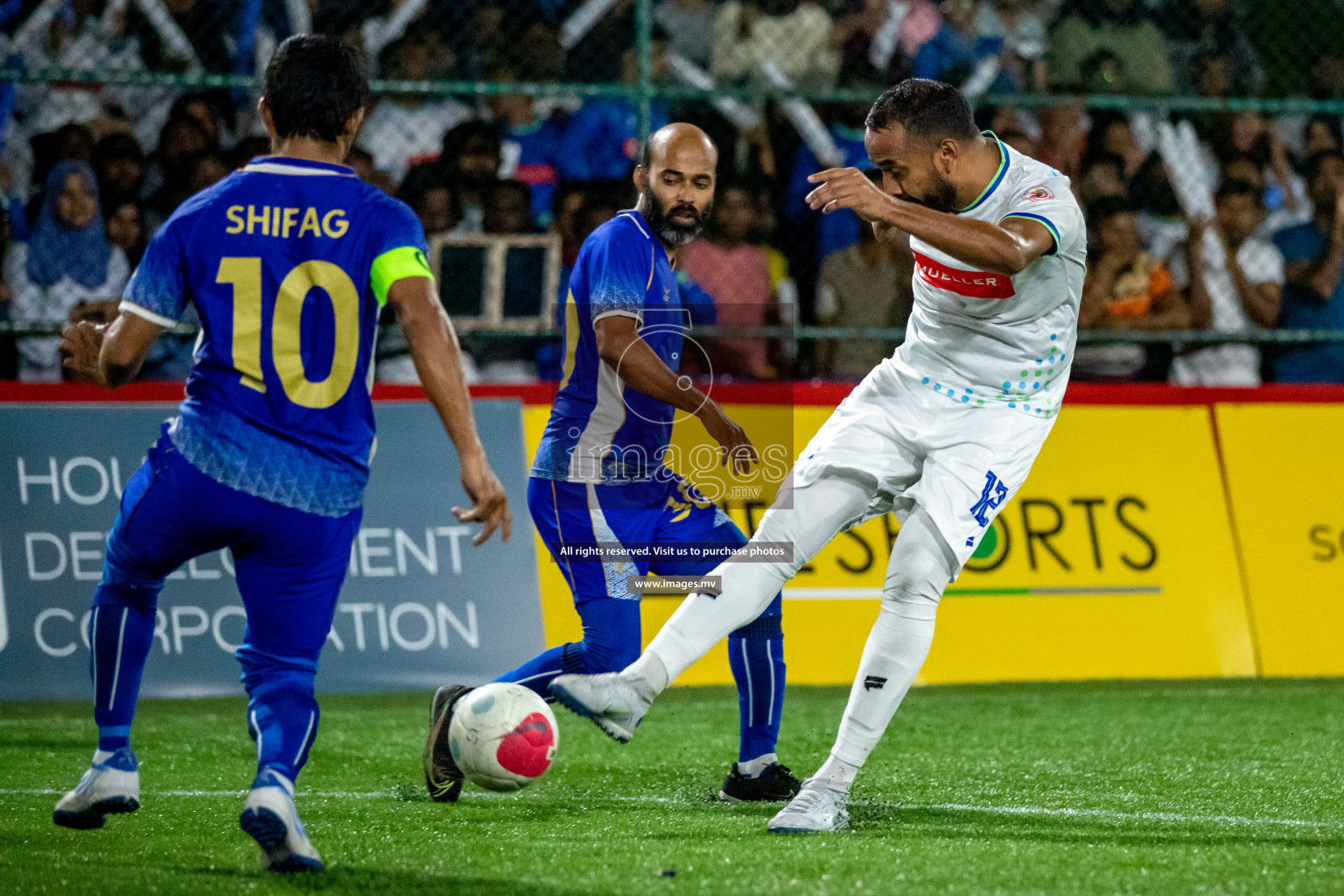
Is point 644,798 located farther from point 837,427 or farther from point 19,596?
point 19,596

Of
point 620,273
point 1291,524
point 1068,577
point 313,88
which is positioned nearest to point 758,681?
point 620,273

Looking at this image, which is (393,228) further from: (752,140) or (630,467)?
(752,140)

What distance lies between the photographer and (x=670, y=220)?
4891mm

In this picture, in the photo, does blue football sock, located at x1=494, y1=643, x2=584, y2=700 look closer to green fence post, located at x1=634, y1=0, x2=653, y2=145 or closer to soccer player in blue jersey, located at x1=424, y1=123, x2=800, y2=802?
soccer player in blue jersey, located at x1=424, y1=123, x2=800, y2=802

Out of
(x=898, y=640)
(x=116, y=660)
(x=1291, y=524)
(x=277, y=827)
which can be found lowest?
(x=1291, y=524)

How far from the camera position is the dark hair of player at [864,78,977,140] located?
177 inches

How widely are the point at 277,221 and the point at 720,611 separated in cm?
160

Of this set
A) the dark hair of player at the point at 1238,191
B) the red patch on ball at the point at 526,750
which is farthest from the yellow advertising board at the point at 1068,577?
the red patch on ball at the point at 526,750

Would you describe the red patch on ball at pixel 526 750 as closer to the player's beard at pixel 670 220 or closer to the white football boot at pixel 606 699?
the white football boot at pixel 606 699

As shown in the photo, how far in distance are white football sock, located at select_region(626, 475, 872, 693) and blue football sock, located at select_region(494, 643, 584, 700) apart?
2.14ft

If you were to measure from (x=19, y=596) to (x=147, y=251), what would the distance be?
12.7 feet

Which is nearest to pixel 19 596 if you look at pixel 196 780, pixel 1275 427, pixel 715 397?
pixel 196 780

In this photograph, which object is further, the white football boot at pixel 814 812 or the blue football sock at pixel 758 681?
the blue football sock at pixel 758 681

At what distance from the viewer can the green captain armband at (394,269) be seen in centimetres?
365
